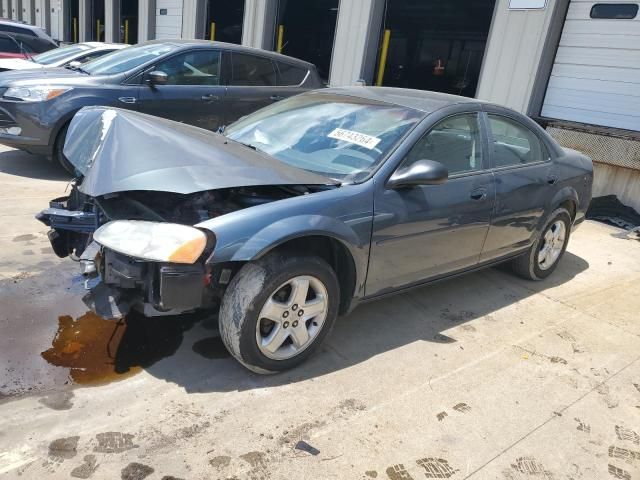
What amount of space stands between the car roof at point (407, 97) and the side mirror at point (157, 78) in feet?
9.34

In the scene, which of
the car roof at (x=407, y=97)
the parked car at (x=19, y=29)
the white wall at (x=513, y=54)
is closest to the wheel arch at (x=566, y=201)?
the car roof at (x=407, y=97)

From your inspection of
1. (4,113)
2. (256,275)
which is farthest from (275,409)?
(4,113)

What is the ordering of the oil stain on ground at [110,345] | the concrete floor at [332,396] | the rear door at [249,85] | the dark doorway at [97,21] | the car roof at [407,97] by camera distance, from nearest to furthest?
the concrete floor at [332,396]
the oil stain on ground at [110,345]
the car roof at [407,97]
the rear door at [249,85]
the dark doorway at [97,21]

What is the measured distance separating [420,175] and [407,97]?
0.98m

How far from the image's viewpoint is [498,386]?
3178 millimetres

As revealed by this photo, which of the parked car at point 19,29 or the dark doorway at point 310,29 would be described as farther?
the dark doorway at point 310,29

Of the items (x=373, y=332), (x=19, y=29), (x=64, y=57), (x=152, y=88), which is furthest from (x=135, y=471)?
(x=19, y=29)

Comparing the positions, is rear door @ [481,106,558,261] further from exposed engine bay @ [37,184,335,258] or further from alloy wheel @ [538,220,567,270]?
exposed engine bay @ [37,184,335,258]

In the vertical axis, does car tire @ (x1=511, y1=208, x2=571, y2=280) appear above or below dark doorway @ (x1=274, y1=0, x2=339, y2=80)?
below

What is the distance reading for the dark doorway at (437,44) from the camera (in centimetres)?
1492

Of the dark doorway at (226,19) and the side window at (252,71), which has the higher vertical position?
the dark doorway at (226,19)

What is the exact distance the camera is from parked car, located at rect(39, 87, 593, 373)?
2.68m

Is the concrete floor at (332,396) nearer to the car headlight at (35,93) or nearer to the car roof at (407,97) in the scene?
the car roof at (407,97)

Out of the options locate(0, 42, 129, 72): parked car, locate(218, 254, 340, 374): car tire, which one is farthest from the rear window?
locate(0, 42, 129, 72): parked car
